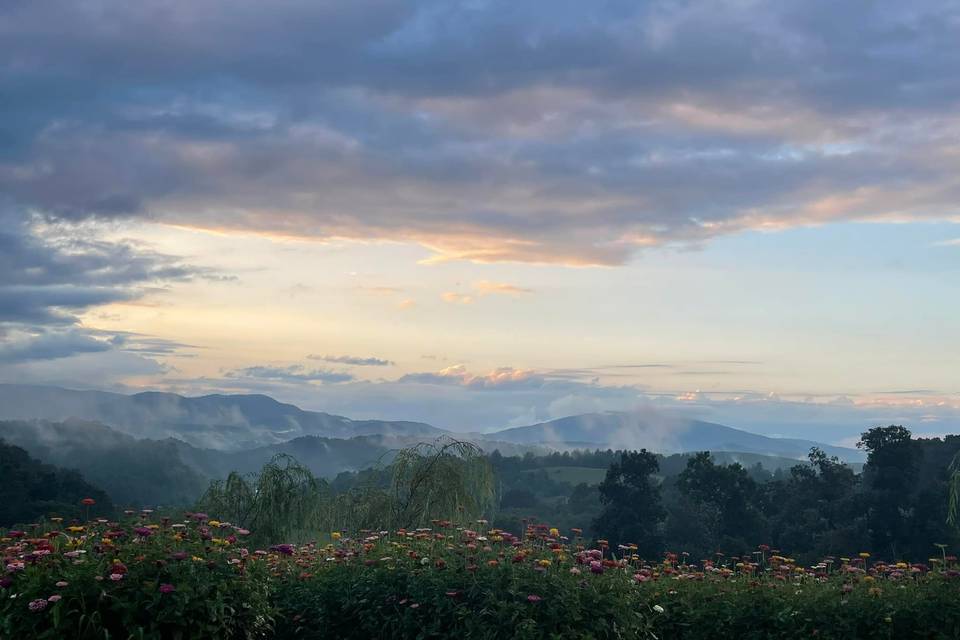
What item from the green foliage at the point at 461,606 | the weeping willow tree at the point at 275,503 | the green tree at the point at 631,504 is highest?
the green foliage at the point at 461,606

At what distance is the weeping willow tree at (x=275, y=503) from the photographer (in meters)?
20.4

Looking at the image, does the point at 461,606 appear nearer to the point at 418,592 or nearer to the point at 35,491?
the point at 418,592

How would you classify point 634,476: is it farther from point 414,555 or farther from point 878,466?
point 414,555

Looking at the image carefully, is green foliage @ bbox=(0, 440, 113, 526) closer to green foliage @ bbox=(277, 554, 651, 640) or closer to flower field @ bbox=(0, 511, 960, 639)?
flower field @ bbox=(0, 511, 960, 639)

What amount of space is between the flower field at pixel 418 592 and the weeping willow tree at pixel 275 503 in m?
9.48

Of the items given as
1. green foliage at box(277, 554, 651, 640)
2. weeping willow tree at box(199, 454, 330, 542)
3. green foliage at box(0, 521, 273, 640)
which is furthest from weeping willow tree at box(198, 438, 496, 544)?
green foliage at box(0, 521, 273, 640)

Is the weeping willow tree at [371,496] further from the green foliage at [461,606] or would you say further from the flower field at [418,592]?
the green foliage at [461,606]

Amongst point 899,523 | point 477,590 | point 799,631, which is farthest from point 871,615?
point 899,523

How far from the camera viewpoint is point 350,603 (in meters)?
9.39

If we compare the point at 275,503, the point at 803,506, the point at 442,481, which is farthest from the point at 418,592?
the point at 803,506

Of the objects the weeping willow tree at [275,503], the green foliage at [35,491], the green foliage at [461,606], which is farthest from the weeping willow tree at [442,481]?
the green foliage at [35,491]

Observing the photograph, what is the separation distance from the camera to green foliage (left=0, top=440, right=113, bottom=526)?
149ft

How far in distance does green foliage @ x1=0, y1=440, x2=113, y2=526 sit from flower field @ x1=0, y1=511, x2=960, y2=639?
1426 inches

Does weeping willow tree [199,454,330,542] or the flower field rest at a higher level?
the flower field
